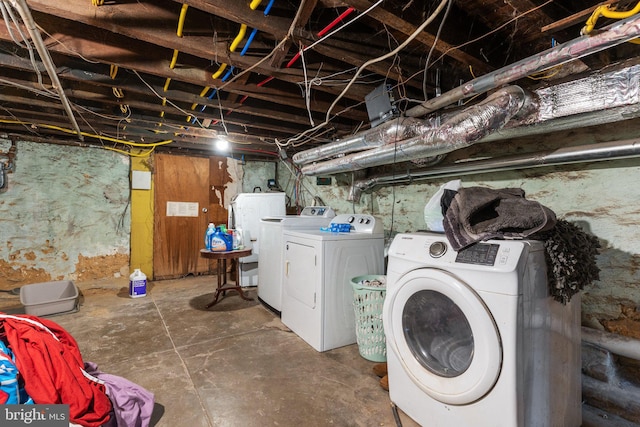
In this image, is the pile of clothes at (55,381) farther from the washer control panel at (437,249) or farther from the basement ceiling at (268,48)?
the washer control panel at (437,249)

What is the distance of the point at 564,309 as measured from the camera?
4.46 feet

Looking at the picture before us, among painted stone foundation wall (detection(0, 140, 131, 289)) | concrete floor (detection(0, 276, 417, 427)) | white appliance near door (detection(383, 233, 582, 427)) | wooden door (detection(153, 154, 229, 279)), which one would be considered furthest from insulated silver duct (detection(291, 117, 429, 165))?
painted stone foundation wall (detection(0, 140, 131, 289))

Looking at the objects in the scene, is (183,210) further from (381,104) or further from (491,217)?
(491,217)

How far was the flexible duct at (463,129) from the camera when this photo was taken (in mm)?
1523

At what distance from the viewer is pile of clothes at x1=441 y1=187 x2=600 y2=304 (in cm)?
122

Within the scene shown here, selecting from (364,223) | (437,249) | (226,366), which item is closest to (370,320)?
(364,223)

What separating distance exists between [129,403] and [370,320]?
1467 mm

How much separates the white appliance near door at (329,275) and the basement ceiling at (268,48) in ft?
3.39

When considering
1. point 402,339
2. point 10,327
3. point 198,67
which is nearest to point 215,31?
point 198,67

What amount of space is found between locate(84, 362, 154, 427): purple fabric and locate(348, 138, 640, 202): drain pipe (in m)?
2.47

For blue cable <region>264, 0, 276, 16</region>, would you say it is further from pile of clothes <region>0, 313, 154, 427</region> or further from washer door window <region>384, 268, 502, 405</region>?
pile of clothes <region>0, 313, 154, 427</region>

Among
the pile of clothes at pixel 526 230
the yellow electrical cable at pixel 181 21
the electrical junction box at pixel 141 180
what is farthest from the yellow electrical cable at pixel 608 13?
the electrical junction box at pixel 141 180

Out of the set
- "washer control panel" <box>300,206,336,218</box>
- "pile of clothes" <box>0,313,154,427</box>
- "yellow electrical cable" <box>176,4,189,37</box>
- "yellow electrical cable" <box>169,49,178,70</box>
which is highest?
"yellow electrical cable" <box>176,4,189,37</box>

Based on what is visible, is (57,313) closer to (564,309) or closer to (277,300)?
(277,300)
